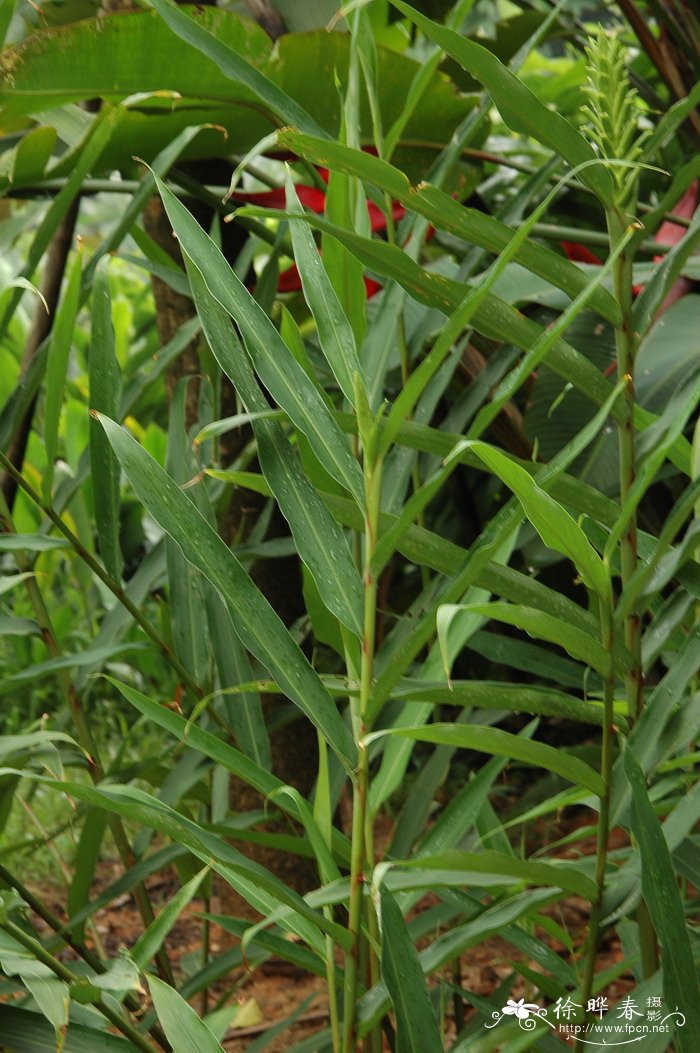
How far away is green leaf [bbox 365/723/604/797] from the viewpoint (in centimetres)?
35

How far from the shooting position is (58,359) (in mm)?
506

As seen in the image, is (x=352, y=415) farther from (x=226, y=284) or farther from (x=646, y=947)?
(x=646, y=947)

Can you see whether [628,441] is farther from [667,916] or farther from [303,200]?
[303,200]

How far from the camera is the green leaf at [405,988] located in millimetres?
363

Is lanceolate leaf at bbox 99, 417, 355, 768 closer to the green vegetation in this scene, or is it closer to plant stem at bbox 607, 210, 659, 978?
the green vegetation

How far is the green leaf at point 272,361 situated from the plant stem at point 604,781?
0.11m

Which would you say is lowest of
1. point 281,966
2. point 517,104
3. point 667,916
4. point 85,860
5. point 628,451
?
point 281,966

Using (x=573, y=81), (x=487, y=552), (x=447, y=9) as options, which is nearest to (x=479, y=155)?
(x=447, y=9)

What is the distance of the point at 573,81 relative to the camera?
52.4 inches

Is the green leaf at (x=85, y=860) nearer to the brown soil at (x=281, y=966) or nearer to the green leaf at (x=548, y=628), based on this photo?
the brown soil at (x=281, y=966)

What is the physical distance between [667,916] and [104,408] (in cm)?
35

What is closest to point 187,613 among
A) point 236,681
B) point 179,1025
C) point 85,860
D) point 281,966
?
point 236,681

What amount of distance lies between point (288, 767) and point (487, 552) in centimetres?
56

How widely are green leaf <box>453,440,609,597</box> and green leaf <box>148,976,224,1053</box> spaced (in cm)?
22
